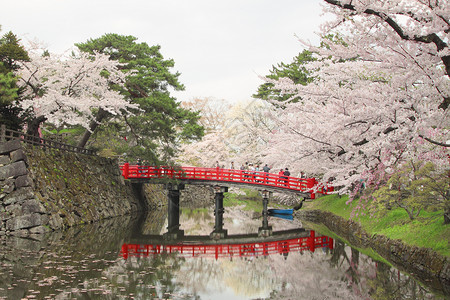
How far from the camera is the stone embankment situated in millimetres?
9750

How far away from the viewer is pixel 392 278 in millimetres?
10664

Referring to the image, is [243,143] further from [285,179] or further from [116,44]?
[116,44]

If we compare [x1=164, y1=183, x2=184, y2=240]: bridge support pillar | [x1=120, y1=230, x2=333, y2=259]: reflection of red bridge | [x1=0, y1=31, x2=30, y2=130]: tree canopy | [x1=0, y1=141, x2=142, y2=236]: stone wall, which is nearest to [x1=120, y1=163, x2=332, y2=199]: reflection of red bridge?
[x1=164, y1=183, x2=184, y2=240]: bridge support pillar

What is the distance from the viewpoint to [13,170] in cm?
1672

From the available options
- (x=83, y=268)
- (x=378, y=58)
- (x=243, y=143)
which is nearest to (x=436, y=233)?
(x=378, y=58)

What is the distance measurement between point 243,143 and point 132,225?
67.4 feet

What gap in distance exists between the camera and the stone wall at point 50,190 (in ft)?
53.8

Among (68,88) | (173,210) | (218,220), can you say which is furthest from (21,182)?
(218,220)

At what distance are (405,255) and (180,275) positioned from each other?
6.30 meters

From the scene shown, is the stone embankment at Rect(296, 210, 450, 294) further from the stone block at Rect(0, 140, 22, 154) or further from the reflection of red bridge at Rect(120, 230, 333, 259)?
the stone block at Rect(0, 140, 22, 154)

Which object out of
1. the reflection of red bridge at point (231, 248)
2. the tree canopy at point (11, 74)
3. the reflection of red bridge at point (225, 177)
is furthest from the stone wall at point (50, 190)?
the reflection of red bridge at point (231, 248)

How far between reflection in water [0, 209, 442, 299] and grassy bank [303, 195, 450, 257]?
3.51 ft

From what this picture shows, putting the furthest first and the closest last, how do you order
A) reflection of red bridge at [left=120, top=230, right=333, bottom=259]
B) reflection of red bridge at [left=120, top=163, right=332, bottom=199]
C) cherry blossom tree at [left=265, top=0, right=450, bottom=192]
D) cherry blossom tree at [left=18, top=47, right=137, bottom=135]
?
reflection of red bridge at [left=120, top=163, right=332, bottom=199] < cherry blossom tree at [left=18, top=47, right=137, bottom=135] < reflection of red bridge at [left=120, top=230, right=333, bottom=259] < cherry blossom tree at [left=265, top=0, right=450, bottom=192]

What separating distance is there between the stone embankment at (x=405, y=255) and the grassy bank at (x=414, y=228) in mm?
175
